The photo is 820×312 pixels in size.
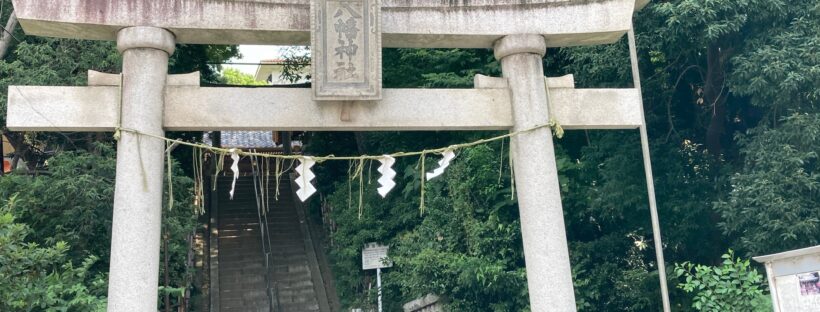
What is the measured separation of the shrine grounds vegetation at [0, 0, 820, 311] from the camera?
8.85 metres

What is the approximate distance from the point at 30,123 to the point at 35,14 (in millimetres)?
947

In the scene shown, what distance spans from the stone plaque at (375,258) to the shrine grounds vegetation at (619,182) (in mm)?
293

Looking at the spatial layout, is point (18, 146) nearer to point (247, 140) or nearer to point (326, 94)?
point (326, 94)

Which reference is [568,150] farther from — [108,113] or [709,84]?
[108,113]

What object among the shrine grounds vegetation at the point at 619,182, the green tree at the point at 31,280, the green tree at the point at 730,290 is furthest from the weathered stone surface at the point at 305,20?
the green tree at the point at 730,290

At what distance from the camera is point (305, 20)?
6.77m

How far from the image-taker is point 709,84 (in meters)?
11.0

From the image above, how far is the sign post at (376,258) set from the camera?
1340 centimetres

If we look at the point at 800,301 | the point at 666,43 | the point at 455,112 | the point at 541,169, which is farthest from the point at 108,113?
the point at 666,43

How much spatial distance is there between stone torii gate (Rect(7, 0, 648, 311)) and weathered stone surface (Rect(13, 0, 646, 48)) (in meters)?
0.01

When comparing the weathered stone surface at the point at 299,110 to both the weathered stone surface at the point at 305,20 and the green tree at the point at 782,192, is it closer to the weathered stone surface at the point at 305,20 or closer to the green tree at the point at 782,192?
the weathered stone surface at the point at 305,20

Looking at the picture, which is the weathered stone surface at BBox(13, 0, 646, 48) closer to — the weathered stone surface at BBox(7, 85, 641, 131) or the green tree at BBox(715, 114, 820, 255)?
the weathered stone surface at BBox(7, 85, 641, 131)

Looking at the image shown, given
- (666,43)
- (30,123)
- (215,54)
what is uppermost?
(215,54)

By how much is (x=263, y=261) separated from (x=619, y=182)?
8772 mm
